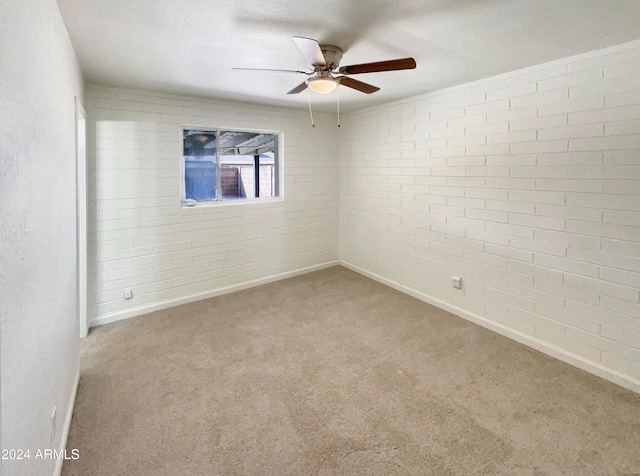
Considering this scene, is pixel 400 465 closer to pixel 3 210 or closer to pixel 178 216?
pixel 3 210

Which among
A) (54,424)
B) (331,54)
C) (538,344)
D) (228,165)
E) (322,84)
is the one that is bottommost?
(538,344)

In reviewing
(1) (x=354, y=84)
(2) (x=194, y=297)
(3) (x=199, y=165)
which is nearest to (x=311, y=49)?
(1) (x=354, y=84)

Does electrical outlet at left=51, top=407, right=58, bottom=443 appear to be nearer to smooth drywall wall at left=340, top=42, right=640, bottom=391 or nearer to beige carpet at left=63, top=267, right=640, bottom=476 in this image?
beige carpet at left=63, top=267, right=640, bottom=476

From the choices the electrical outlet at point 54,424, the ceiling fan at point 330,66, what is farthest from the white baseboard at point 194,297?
the ceiling fan at point 330,66

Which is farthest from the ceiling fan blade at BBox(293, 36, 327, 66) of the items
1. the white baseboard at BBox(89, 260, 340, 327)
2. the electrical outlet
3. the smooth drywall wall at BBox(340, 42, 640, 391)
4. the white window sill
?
the white baseboard at BBox(89, 260, 340, 327)

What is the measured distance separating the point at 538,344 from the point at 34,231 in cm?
361

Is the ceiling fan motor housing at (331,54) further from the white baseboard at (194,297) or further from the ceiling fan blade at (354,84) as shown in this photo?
the white baseboard at (194,297)

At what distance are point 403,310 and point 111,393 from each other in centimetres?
284

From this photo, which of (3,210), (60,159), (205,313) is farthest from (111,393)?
(3,210)

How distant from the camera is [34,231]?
1.30 m

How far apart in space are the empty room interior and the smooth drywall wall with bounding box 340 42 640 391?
18 millimetres

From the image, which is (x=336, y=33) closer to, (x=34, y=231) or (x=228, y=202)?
(x=34, y=231)

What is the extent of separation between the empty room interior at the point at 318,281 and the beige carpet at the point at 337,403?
0.02 m

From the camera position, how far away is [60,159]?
1854 mm
